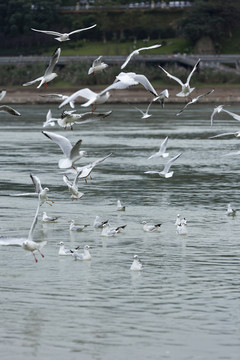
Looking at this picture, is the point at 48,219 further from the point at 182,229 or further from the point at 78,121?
the point at 78,121

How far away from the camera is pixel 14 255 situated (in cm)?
2309

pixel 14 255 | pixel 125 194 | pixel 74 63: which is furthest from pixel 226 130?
pixel 74 63

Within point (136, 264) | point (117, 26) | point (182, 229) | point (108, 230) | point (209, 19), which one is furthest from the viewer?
point (117, 26)

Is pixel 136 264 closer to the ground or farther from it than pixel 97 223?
closer to the ground

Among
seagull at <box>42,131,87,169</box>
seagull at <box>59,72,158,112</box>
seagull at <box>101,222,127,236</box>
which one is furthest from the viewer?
seagull at <box>101,222,127,236</box>

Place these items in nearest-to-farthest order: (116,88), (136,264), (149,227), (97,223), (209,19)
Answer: (116,88), (136,264), (149,227), (97,223), (209,19)

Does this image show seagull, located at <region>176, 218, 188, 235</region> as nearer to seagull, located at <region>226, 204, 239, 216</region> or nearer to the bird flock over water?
the bird flock over water

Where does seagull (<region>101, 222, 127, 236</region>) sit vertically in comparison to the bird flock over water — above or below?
below

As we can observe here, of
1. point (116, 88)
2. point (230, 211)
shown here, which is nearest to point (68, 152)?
point (116, 88)

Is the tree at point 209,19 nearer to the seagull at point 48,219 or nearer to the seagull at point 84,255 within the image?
the seagull at point 48,219

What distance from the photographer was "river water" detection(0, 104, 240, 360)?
1647cm

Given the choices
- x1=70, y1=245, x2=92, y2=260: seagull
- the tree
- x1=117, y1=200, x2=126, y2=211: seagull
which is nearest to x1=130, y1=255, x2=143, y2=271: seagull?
x1=70, y1=245, x2=92, y2=260: seagull

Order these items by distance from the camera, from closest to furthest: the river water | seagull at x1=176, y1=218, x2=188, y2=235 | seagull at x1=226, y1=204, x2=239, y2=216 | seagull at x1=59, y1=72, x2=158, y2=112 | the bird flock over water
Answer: the river water, the bird flock over water, seagull at x1=59, y1=72, x2=158, y2=112, seagull at x1=176, y1=218, x2=188, y2=235, seagull at x1=226, y1=204, x2=239, y2=216

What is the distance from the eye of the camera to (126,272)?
2120 centimetres
